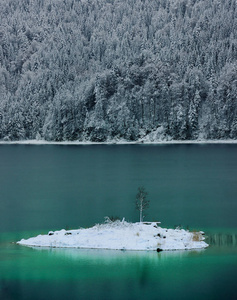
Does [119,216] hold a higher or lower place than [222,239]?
higher

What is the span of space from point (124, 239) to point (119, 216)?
12848 millimetres

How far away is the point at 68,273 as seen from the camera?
3191 cm

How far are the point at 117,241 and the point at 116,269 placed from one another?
4184 mm

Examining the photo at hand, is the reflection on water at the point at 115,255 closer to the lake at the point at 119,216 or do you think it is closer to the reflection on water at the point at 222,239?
the lake at the point at 119,216

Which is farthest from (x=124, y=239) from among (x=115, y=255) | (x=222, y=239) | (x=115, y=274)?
(x=222, y=239)

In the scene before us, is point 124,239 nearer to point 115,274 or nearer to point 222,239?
point 115,274

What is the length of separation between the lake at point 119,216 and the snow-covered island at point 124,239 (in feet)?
2.60

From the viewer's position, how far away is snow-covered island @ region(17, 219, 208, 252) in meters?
35.5

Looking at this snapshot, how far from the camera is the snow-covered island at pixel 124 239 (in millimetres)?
35500

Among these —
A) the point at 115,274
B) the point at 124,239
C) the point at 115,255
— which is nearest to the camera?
the point at 115,274

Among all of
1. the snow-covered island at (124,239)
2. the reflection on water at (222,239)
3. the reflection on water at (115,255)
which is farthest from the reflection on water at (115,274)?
the reflection on water at (222,239)

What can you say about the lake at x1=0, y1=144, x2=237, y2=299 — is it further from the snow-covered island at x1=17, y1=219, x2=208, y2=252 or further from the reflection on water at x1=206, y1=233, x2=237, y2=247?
the snow-covered island at x1=17, y1=219, x2=208, y2=252

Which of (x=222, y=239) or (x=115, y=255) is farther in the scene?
(x=222, y=239)

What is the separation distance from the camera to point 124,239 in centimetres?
3634
